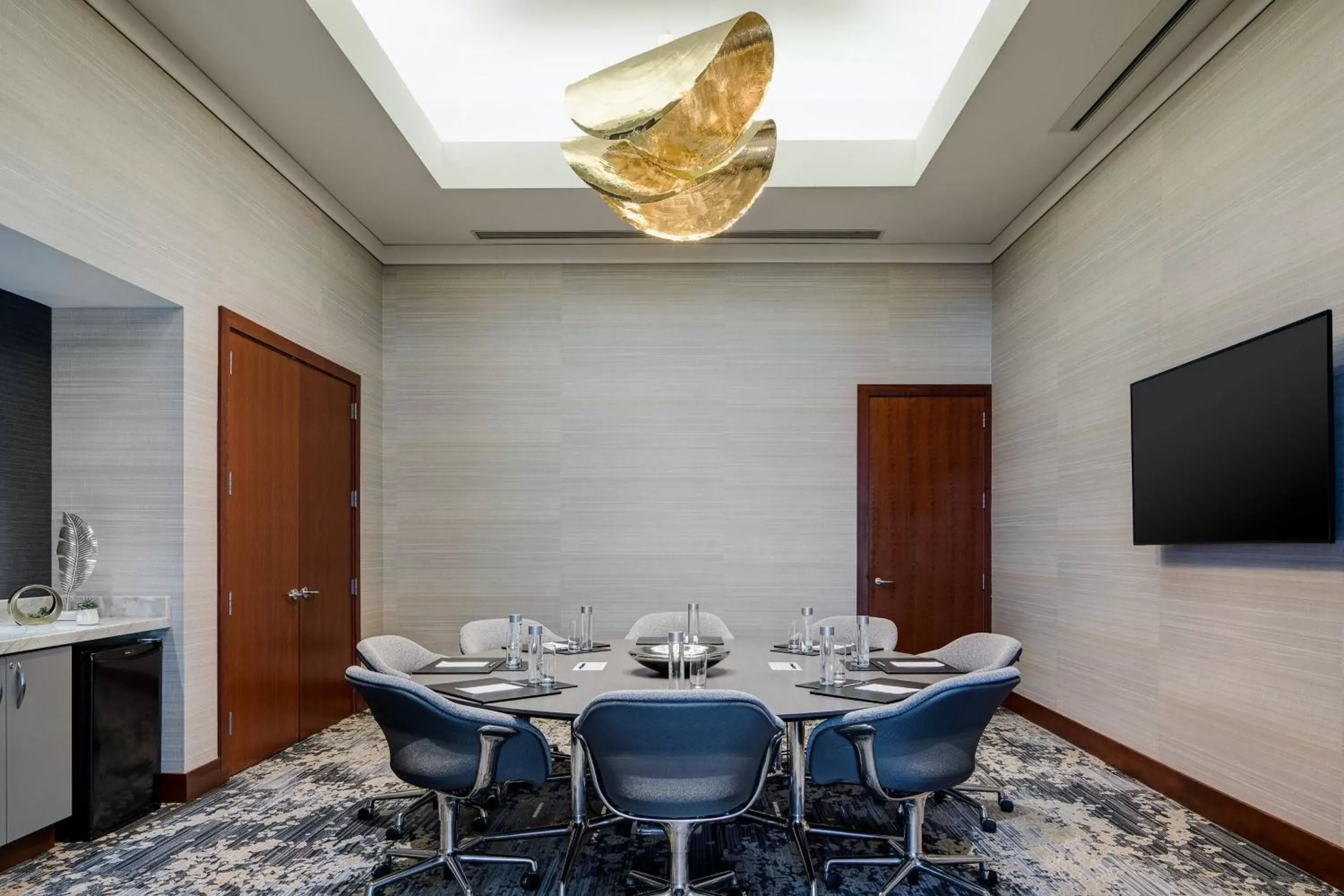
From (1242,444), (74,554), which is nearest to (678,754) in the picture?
Result: (1242,444)

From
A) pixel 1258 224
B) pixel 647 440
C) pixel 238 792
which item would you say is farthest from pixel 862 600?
pixel 238 792

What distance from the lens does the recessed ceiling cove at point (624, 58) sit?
4676mm

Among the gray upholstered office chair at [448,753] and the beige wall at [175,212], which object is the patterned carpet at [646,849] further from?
the beige wall at [175,212]

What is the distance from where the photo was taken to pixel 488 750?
3.01 meters

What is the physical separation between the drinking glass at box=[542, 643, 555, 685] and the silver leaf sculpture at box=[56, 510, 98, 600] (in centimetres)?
225

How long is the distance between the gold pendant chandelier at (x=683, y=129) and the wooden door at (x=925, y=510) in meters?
3.57

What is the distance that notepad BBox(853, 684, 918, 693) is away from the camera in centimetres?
325

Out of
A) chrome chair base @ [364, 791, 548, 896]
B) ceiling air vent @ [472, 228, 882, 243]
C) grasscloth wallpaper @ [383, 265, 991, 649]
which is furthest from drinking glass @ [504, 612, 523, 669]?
ceiling air vent @ [472, 228, 882, 243]

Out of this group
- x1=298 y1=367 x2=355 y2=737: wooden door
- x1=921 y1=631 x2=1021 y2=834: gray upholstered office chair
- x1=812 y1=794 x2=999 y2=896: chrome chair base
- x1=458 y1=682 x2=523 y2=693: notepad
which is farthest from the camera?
x1=298 y1=367 x2=355 y2=737: wooden door

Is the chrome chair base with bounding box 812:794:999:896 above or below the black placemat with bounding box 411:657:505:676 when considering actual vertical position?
below

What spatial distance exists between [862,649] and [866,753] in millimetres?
1007

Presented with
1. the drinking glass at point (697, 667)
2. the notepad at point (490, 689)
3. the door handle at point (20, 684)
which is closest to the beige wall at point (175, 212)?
the door handle at point (20, 684)

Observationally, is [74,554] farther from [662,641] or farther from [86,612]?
[662,641]

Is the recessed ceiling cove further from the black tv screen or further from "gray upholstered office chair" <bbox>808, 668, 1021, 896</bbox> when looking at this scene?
"gray upholstered office chair" <bbox>808, 668, 1021, 896</bbox>
